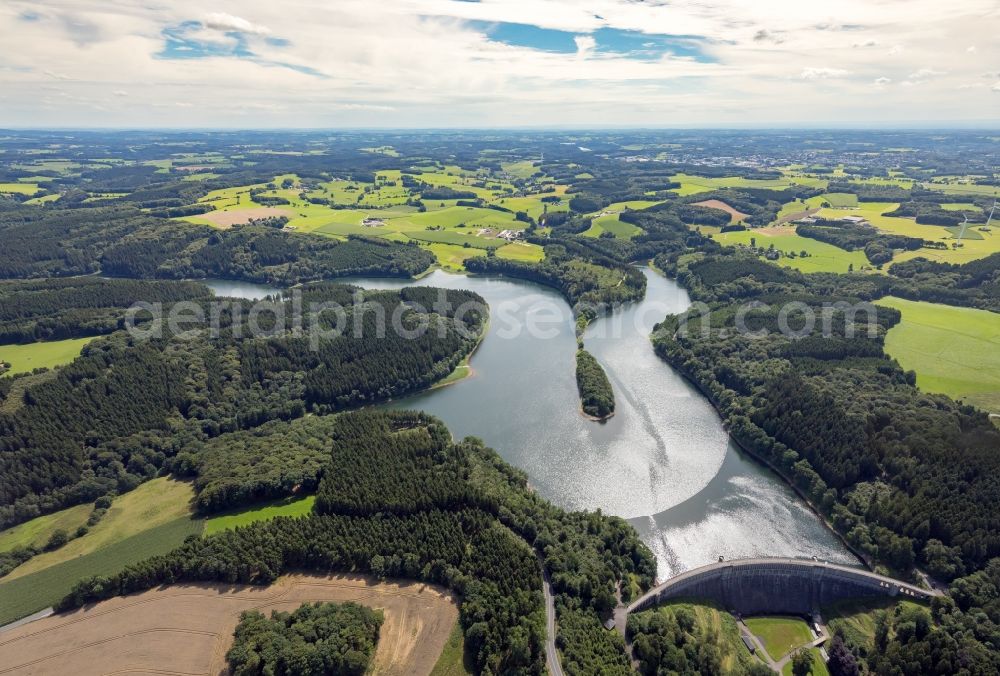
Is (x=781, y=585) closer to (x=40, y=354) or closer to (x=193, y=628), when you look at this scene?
(x=193, y=628)

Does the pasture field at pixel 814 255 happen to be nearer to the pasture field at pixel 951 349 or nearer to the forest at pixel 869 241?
the forest at pixel 869 241

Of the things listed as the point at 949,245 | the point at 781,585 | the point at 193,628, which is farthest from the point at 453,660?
the point at 949,245

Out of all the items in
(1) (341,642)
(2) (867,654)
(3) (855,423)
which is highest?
(3) (855,423)

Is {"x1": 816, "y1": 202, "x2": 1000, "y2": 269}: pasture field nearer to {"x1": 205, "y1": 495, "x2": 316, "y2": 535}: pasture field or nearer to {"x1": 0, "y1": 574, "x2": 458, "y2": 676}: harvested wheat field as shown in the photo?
{"x1": 0, "y1": 574, "x2": 458, "y2": 676}: harvested wheat field

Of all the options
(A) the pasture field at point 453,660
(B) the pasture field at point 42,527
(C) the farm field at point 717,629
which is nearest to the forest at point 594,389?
(C) the farm field at point 717,629

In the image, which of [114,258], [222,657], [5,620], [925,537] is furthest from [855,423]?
[114,258]

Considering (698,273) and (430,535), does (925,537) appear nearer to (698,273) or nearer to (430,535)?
(430,535)
